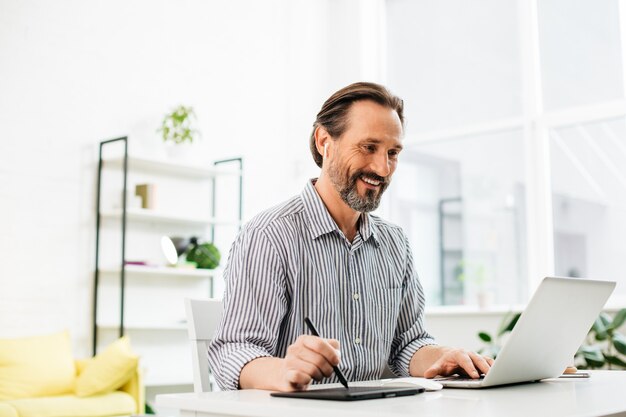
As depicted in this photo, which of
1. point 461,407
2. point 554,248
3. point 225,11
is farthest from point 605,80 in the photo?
point 461,407

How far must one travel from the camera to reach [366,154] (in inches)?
68.1

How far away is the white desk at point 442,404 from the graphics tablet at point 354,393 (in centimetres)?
1

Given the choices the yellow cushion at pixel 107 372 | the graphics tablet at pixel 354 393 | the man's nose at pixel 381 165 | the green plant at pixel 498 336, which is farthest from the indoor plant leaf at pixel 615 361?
the graphics tablet at pixel 354 393

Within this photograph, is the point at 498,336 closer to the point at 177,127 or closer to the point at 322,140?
the point at 177,127

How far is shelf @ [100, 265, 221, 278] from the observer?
4391mm

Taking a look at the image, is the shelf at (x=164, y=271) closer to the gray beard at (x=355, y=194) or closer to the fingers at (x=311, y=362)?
the gray beard at (x=355, y=194)

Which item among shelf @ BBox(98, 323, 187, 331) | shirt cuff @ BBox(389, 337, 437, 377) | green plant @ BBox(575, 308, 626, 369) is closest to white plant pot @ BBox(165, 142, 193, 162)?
shelf @ BBox(98, 323, 187, 331)

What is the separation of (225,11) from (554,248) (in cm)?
279

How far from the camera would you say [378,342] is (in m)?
1.75

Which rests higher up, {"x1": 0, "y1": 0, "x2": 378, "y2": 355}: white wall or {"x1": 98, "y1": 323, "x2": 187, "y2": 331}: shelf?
{"x1": 0, "y1": 0, "x2": 378, "y2": 355}: white wall

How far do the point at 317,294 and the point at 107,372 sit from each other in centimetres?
247

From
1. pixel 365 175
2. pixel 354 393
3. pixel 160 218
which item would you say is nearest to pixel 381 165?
pixel 365 175

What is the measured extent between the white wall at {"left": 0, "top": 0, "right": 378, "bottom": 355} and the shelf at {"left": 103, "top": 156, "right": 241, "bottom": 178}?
14 centimetres

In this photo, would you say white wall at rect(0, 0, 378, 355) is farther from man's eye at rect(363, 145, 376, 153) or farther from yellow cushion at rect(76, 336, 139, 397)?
man's eye at rect(363, 145, 376, 153)
